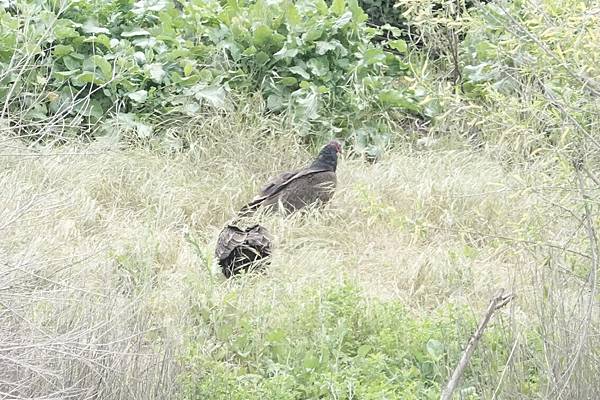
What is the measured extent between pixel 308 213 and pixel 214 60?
6.41ft

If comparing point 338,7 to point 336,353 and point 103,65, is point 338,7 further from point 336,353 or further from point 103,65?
point 336,353

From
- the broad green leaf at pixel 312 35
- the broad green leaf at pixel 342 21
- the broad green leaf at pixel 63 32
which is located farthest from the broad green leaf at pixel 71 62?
the broad green leaf at pixel 342 21

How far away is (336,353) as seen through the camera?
4.64 meters

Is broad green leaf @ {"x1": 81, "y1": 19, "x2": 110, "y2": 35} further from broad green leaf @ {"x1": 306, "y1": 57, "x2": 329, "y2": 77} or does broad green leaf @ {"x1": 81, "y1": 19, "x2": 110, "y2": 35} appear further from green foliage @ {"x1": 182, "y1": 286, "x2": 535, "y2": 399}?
green foliage @ {"x1": 182, "y1": 286, "x2": 535, "y2": 399}

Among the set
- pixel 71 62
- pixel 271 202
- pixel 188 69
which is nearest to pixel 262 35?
pixel 188 69

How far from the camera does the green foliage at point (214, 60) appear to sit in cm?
777

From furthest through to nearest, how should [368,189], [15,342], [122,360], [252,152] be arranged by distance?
[252,152] < [368,189] < [122,360] < [15,342]

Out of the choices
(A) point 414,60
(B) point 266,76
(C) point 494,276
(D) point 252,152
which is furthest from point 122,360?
(A) point 414,60

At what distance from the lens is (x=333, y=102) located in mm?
8195

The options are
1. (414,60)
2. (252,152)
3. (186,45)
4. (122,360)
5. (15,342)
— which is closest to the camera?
(15,342)

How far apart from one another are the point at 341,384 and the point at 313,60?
4281 millimetres

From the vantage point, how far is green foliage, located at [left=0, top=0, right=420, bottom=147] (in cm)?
777

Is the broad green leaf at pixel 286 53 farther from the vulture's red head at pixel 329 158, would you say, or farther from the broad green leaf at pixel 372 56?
the vulture's red head at pixel 329 158

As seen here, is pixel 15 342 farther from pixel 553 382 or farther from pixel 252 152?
pixel 252 152
